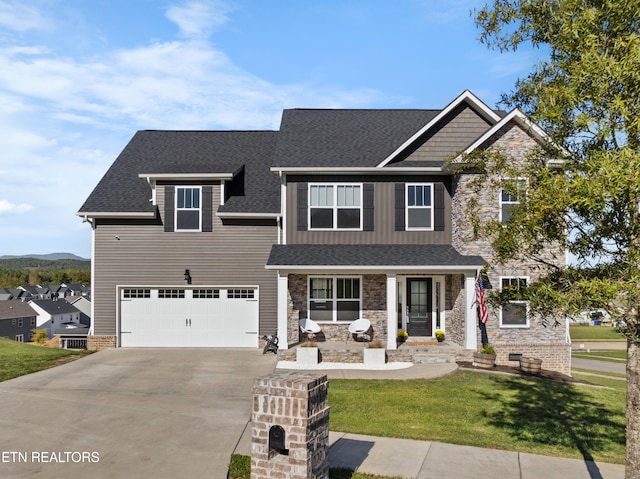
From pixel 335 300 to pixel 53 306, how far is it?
85.4 metres

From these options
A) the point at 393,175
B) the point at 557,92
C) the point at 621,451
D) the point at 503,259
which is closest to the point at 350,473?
the point at 503,259

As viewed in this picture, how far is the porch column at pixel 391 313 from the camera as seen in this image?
1630 cm

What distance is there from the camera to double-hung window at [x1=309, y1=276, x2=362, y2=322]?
→ 1792 centimetres

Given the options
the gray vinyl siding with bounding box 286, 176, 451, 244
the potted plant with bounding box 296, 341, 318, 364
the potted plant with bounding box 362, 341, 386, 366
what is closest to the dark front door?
the gray vinyl siding with bounding box 286, 176, 451, 244

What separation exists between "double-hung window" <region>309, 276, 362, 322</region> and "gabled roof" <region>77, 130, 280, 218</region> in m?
3.49

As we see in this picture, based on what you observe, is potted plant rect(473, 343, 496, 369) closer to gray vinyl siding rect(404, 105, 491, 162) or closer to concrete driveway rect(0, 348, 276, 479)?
concrete driveway rect(0, 348, 276, 479)

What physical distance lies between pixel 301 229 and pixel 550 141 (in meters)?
11.9

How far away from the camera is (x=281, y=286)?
16.6m

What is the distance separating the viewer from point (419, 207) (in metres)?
18.3

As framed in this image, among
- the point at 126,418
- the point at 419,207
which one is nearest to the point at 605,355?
the point at 419,207

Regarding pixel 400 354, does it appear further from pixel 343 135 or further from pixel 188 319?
pixel 343 135

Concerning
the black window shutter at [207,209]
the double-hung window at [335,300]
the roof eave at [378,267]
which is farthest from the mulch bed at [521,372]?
the black window shutter at [207,209]

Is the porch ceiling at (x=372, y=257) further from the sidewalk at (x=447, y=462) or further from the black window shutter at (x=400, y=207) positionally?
the sidewalk at (x=447, y=462)

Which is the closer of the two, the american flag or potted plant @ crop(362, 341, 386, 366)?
potted plant @ crop(362, 341, 386, 366)
